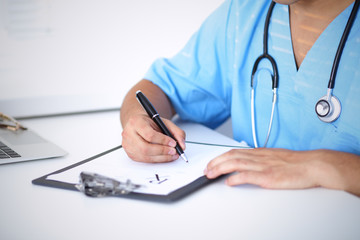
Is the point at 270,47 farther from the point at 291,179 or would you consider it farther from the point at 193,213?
the point at 193,213

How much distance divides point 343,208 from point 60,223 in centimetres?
43

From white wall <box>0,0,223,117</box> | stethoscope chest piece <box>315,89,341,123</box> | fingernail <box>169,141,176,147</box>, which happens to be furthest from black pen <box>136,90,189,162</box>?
white wall <box>0,0,223,117</box>

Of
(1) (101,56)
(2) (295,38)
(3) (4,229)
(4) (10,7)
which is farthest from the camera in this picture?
(1) (101,56)

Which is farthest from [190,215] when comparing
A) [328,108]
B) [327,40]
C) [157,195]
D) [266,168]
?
[327,40]

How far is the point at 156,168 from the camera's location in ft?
2.40

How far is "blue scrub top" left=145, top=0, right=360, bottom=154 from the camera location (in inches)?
31.9

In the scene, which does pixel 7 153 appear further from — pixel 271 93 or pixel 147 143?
pixel 271 93

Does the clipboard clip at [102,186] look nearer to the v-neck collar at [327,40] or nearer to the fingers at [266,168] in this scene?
the fingers at [266,168]

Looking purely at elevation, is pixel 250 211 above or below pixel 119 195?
below

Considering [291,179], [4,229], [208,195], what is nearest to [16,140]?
[4,229]

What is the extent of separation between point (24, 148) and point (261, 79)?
0.64 m

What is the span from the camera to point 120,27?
1.38m

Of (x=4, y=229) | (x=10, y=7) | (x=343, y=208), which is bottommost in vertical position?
(x=343, y=208)

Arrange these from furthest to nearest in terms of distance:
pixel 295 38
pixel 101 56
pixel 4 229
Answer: pixel 101 56 → pixel 295 38 → pixel 4 229
